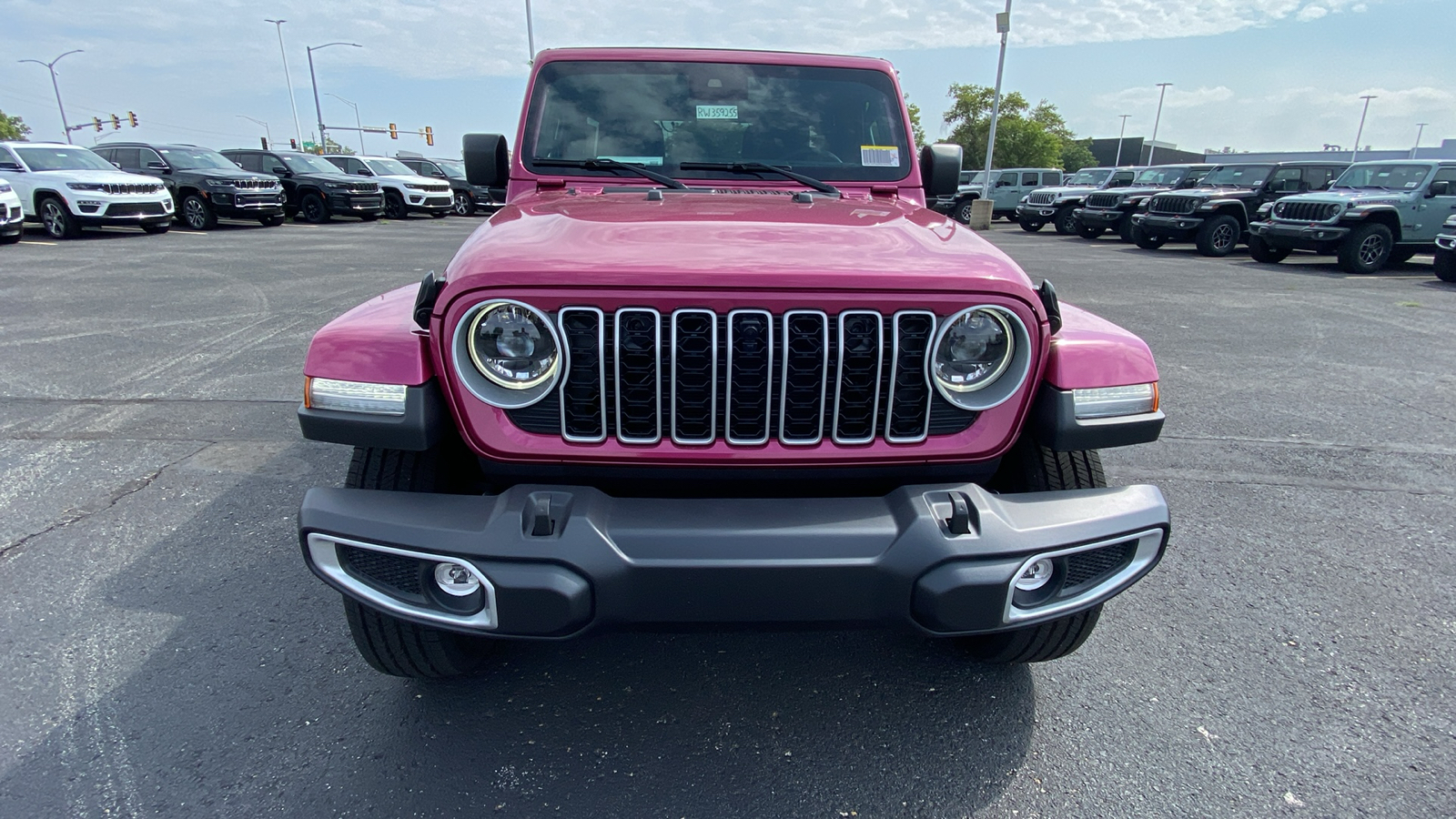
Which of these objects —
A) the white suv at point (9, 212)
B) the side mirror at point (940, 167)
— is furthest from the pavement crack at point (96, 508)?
the white suv at point (9, 212)

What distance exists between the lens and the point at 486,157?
10.4 ft

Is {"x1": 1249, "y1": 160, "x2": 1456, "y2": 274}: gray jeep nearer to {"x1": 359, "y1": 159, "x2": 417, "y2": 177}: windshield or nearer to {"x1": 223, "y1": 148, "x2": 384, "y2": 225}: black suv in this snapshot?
{"x1": 223, "y1": 148, "x2": 384, "y2": 225}: black suv

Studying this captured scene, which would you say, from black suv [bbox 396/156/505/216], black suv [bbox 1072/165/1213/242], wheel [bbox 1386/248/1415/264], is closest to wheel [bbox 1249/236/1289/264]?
wheel [bbox 1386/248/1415/264]

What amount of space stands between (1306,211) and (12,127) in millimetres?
106399

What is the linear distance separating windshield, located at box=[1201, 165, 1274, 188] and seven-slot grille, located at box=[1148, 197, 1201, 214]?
148 cm

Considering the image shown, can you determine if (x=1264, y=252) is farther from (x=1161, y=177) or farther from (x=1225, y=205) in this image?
(x=1161, y=177)

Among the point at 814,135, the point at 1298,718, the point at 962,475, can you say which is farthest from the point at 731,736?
the point at 814,135

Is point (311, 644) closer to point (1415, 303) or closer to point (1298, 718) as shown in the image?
point (1298, 718)

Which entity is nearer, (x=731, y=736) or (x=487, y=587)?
(x=487, y=587)

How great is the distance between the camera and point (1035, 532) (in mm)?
1663

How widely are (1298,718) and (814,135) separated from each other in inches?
97.9

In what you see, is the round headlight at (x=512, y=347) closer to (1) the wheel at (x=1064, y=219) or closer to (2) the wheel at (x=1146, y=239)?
(2) the wheel at (x=1146, y=239)

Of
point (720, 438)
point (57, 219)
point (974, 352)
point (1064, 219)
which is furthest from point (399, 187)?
point (974, 352)

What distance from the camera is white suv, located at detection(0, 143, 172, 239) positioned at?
13.5 m
